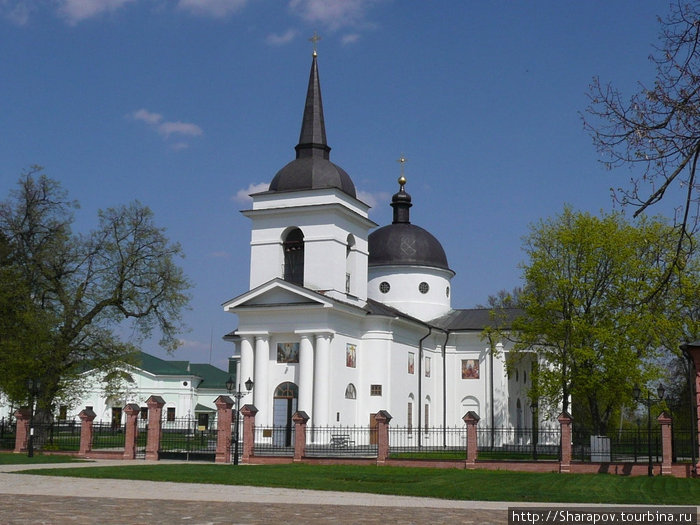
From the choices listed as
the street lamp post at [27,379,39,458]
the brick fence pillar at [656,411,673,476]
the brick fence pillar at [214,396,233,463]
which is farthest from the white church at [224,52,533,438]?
the brick fence pillar at [656,411,673,476]

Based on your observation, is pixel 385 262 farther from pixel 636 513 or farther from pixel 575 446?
pixel 636 513

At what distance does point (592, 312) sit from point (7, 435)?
25824mm

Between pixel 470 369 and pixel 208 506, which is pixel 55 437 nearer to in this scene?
pixel 470 369

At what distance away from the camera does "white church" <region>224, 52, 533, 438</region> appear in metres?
38.3

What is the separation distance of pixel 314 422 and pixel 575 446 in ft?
36.5

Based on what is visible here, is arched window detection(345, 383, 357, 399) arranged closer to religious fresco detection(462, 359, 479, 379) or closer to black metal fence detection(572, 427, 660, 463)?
religious fresco detection(462, 359, 479, 379)

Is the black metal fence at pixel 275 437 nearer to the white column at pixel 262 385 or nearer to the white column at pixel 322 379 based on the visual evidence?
the white column at pixel 262 385

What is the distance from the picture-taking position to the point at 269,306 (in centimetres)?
3856

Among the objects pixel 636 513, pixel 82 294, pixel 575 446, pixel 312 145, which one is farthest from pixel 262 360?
pixel 636 513

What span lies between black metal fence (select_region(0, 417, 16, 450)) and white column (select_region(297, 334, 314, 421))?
12.2 meters

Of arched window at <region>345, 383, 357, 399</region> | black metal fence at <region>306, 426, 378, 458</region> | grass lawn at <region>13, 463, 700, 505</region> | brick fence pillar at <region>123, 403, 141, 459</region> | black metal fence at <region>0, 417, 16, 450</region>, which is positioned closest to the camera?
grass lawn at <region>13, 463, 700, 505</region>

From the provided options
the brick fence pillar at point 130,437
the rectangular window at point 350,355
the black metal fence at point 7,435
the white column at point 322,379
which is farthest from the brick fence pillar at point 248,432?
the black metal fence at point 7,435

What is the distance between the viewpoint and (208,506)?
1405 cm

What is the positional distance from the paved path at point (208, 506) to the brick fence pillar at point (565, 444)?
11.5m
